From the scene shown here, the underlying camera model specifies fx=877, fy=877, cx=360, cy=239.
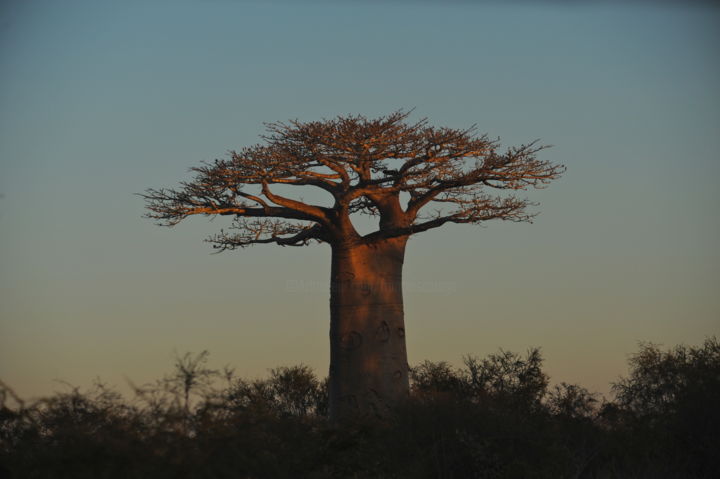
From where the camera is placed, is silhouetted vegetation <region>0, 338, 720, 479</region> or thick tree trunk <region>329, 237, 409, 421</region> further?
thick tree trunk <region>329, 237, 409, 421</region>

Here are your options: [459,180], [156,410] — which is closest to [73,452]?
[156,410]

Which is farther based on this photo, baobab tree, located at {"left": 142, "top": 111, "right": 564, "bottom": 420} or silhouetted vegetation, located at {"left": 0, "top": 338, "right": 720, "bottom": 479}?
baobab tree, located at {"left": 142, "top": 111, "right": 564, "bottom": 420}

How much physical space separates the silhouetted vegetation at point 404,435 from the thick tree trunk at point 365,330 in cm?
148

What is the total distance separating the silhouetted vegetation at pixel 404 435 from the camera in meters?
4.67

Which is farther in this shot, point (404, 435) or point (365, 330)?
point (365, 330)

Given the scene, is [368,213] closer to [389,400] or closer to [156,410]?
[389,400]

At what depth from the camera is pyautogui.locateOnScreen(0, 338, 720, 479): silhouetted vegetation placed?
4.67 m

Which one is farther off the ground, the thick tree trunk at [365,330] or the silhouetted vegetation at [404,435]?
the thick tree trunk at [365,330]

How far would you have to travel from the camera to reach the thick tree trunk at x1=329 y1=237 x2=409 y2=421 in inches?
446

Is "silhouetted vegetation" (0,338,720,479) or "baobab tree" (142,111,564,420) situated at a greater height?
"baobab tree" (142,111,564,420)

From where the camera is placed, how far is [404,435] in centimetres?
674

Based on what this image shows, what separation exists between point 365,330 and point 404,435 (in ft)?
15.3

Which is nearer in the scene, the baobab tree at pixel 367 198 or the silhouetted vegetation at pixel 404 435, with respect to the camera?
the silhouetted vegetation at pixel 404 435

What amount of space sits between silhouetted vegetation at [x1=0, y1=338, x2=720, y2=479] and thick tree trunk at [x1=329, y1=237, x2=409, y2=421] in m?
1.48
